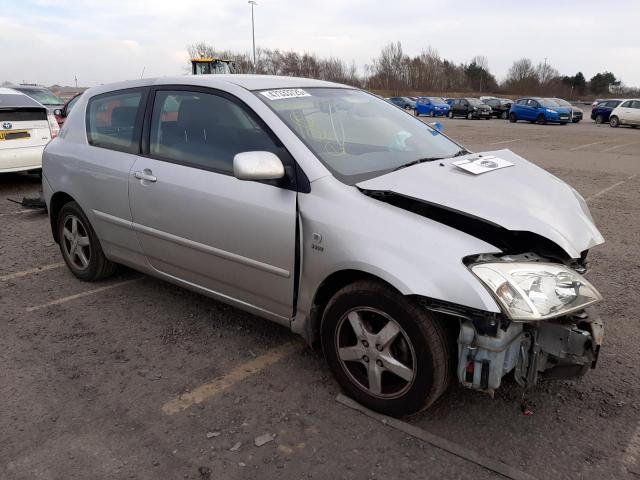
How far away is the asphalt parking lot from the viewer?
2359 millimetres

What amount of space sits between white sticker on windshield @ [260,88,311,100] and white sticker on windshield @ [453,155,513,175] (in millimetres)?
1074

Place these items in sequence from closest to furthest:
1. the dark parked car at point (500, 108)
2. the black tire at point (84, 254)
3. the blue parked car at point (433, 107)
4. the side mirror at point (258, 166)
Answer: the side mirror at point (258, 166)
the black tire at point (84, 254)
the dark parked car at point (500, 108)
the blue parked car at point (433, 107)

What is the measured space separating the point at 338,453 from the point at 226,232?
136 centimetres

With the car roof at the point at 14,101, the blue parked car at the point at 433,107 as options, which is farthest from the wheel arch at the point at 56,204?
the blue parked car at the point at 433,107

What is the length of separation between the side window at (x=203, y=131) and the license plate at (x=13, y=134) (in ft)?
19.8

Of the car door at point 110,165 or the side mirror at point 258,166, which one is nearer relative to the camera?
the side mirror at point 258,166

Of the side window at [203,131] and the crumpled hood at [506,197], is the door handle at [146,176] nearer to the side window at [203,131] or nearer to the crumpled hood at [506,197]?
the side window at [203,131]

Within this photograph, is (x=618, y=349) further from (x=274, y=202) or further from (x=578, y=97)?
(x=578, y=97)

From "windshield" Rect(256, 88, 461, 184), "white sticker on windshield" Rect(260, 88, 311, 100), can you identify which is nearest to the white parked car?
"windshield" Rect(256, 88, 461, 184)

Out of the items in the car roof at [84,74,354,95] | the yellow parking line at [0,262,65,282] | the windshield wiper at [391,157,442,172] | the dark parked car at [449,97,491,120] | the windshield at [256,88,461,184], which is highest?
the car roof at [84,74,354,95]

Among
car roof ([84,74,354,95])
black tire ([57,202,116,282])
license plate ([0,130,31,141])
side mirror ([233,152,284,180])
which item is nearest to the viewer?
side mirror ([233,152,284,180])

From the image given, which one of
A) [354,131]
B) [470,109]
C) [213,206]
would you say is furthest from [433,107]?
[213,206]

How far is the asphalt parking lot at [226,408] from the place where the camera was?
7.74ft

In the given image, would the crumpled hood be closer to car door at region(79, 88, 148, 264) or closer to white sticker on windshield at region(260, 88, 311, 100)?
white sticker on windshield at region(260, 88, 311, 100)
